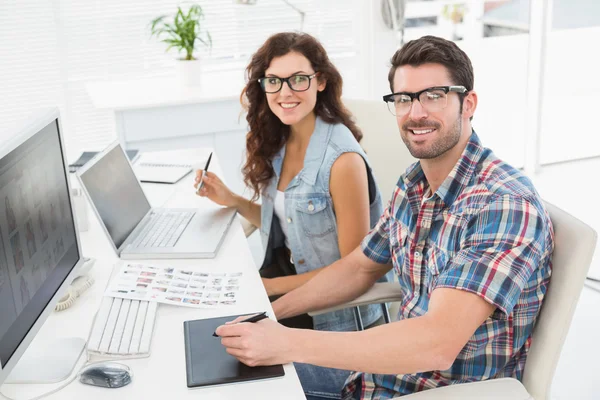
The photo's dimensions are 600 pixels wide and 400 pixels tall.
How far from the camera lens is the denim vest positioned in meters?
1.89

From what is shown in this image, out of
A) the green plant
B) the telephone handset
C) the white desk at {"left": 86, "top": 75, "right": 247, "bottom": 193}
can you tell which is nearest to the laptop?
the telephone handset

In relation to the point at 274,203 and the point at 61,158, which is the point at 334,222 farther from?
the point at 61,158

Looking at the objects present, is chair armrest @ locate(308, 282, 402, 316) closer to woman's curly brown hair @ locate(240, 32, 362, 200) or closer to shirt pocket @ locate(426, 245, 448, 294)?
shirt pocket @ locate(426, 245, 448, 294)

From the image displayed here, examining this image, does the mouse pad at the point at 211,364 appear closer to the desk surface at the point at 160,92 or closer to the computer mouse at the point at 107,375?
the computer mouse at the point at 107,375

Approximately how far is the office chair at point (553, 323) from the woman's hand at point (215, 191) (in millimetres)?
1021

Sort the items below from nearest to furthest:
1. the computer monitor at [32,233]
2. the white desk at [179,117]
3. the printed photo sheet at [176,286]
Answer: the computer monitor at [32,233], the printed photo sheet at [176,286], the white desk at [179,117]

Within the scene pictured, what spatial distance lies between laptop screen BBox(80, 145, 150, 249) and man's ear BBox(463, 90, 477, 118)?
90 centimetres

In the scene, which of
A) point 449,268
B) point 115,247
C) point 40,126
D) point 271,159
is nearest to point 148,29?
point 271,159

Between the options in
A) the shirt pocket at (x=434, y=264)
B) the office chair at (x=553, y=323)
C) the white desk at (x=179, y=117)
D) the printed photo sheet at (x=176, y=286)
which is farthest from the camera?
the white desk at (x=179, y=117)

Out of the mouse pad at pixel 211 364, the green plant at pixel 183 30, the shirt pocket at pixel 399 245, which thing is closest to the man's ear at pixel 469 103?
the shirt pocket at pixel 399 245

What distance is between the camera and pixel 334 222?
191 centimetres

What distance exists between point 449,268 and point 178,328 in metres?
0.56

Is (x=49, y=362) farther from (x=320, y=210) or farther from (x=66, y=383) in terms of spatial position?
(x=320, y=210)

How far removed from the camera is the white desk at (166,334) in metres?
1.18
